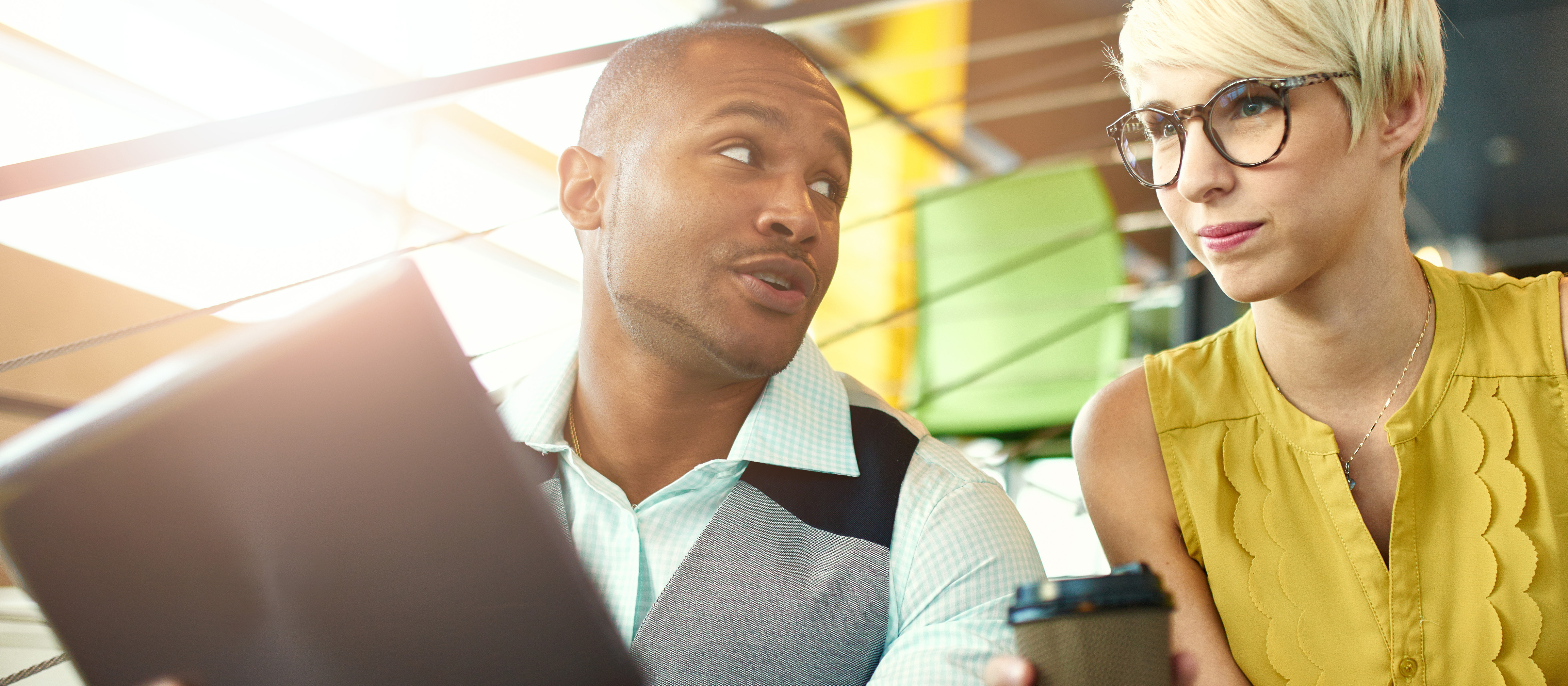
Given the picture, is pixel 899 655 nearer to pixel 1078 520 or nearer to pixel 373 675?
pixel 373 675

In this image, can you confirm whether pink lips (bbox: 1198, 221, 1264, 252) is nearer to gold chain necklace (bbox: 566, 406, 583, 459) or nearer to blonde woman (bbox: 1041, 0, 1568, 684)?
blonde woman (bbox: 1041, 0, 1568, 684)

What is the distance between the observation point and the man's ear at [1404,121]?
114 cm

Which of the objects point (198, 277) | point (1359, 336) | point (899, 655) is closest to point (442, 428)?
point (899, 655)

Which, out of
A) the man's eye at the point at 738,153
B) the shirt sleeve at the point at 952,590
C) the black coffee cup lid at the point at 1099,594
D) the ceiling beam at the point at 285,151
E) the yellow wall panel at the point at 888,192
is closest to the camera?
the black coffee cup lid at the point at 1099,594

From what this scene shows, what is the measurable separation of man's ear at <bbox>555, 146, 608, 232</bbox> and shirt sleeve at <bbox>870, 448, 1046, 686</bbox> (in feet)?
1.76

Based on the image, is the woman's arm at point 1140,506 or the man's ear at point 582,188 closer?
the woman's arm at point 1140,506

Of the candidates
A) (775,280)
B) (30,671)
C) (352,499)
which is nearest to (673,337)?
(775,280)

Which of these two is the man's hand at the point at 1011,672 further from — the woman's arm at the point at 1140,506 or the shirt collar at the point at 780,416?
the woman's arm at the point at 1140,506

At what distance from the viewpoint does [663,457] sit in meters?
1.21

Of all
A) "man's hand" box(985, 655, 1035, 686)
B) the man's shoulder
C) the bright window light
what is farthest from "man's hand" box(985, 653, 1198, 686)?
the bright window light

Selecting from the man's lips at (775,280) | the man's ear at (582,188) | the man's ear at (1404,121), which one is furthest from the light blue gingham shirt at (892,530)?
the man's ear at (1404,121)

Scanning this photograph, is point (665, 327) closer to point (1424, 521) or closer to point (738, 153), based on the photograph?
point (738, 153)

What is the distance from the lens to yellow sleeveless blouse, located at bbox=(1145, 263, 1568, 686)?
1108mm

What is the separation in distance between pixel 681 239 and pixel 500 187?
4.70 metres
